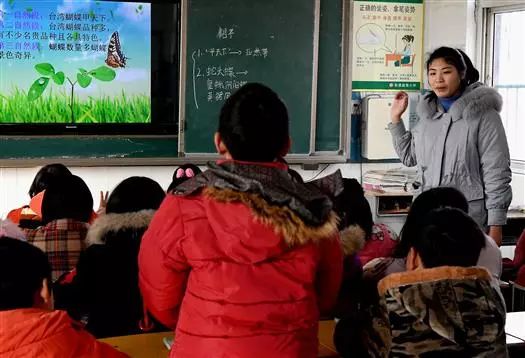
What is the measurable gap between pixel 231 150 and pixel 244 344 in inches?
17.8

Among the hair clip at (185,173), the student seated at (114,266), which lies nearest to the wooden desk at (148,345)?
the student seated at (114,266)

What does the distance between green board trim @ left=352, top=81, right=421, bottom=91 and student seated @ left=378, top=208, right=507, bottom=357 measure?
130 inches

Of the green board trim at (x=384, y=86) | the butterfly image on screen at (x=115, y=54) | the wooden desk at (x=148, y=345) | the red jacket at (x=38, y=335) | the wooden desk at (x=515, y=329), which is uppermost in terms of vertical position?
the butterfly image on screen at (x=115, y=54)

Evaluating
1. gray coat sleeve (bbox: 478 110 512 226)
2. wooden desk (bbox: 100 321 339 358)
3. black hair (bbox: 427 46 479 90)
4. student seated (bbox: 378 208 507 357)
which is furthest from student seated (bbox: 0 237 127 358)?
black hair (bbox: 427 46 479 90)

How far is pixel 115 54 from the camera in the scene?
455cm

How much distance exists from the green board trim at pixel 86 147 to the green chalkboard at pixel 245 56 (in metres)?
0.17

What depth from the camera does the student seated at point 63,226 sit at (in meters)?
2.50

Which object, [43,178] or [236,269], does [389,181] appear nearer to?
[43,178]

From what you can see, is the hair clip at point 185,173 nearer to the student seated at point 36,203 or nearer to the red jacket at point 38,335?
the student seated at point 36,203

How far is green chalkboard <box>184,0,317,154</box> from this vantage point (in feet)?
15.4

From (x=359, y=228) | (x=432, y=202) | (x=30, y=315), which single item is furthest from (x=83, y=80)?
(x=30, y=315)

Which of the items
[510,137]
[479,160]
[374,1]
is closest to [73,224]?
[479,160]

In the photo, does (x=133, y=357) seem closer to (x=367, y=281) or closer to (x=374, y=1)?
(x=367, y=281)

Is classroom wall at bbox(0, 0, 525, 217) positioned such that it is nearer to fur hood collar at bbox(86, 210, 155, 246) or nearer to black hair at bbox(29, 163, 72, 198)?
black hair at bbox(29, 163, 72, 198)
